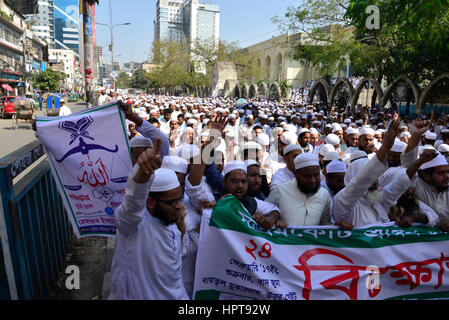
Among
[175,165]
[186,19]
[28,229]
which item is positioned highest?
[186,19]

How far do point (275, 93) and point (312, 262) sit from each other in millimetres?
28912

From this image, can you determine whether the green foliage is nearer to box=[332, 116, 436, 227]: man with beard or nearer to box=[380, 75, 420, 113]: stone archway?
box=[380, 75, 420, 113]: stone archway

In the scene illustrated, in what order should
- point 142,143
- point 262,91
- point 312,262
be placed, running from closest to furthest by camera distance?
point 312,262, point 142,143, point 262,91

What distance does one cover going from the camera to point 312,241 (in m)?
2.79

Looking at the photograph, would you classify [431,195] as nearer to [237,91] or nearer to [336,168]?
[336,168]

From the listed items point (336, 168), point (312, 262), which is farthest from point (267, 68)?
point (312, 262)

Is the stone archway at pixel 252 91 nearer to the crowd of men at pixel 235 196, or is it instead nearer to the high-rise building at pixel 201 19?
the crowd of men at pixel 235 196

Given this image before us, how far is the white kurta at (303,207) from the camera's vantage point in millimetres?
2982

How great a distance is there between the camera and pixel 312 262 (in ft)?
8.99

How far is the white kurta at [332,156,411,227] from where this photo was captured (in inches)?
106

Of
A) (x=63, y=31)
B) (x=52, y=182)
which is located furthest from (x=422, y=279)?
(x=63, y=31)

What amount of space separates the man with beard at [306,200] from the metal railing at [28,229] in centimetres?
197

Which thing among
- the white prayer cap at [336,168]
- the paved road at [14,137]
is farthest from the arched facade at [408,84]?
the paved road at [14,137]
